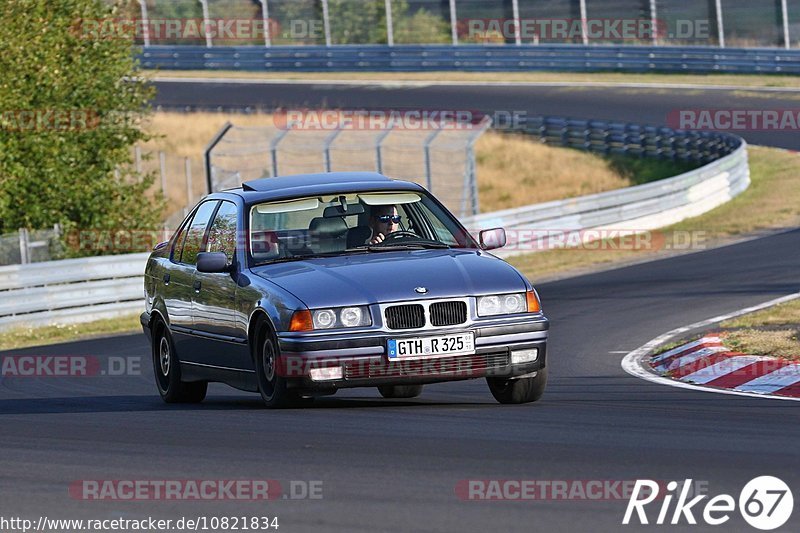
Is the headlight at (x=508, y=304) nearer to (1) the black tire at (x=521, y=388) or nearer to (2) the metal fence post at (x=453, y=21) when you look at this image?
(1) the black tire at (x=521, y=388)

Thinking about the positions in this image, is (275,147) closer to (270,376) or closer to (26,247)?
(26,247)

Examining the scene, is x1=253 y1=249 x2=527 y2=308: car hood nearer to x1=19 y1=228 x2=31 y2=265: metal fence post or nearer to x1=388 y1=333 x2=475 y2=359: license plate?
x1=388 y1=333 x2=475 y2=359: license plate

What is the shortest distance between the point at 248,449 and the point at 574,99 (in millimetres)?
37652

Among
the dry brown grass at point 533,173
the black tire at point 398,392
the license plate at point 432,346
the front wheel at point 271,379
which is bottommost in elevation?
the dry brown grass at point 533,173

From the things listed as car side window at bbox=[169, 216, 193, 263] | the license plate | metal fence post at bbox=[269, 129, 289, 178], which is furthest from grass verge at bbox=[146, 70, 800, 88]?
the license plate

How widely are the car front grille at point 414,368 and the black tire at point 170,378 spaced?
8.38ft

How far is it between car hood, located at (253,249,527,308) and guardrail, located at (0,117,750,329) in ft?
39.9

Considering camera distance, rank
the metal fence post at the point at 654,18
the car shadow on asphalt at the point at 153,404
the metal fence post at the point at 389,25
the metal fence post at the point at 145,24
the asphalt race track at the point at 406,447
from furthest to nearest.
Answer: the metal fence post at the point at 145,24
the metal fence post at the point at 389,25
the metal fence post at the point at 654,18
the car shadow on asphalt at the point at 153,404
the asphalt race track at the point at 406,447

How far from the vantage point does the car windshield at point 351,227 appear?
10.1 meters

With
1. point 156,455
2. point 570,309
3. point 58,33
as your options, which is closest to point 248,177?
point 58,33

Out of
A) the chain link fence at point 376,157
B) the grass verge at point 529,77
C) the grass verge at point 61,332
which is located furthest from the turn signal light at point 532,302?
the grass verge at point 529,77

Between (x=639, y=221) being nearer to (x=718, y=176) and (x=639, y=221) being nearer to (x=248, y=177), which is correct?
(x=718, y=176)

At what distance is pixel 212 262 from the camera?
33.0 feet

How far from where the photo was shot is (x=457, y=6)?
49094 millimetres
